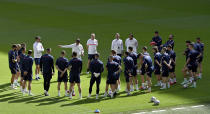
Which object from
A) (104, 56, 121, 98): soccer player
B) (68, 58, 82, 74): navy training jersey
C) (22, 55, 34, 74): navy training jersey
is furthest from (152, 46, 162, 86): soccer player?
(22, 55, 34, 74): navy training jersey

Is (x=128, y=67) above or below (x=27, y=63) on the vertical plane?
below

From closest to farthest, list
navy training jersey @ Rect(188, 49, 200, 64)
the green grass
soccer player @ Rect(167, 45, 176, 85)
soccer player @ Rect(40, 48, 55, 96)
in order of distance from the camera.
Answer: the green grass → soccer player @ Rect(40, 48, 55, 96) → navy training jersey @ Rect(188, 49, 200, 64) → soccer player @ Rect(167, 45, 176, 85)

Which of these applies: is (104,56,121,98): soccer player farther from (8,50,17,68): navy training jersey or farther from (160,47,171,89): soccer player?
(8,50,17,68): navy training jersey

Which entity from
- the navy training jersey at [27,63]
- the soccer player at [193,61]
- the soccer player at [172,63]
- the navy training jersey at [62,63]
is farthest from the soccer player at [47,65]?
the soccer player at [193,61]

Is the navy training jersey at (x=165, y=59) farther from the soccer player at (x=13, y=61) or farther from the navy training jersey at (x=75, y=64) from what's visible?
the soccer player at (x=13, y=61)

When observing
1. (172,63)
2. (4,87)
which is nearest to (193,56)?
(172,63)

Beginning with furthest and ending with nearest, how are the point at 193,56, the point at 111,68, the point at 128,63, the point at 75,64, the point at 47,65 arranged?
the point at 193,56, the point at 128,63, the point at 47,65, the point at 111,68, the point at 75,64

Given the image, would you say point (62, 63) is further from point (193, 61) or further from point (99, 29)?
point (99, 29)

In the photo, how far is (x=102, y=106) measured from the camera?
21344 mm

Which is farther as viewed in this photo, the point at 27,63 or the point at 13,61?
the point at 13,61

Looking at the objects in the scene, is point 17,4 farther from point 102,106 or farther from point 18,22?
point 102,106

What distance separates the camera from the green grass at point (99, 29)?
71.2 feet

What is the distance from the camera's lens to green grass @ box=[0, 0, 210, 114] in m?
21.7

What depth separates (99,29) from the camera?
1597 inches
